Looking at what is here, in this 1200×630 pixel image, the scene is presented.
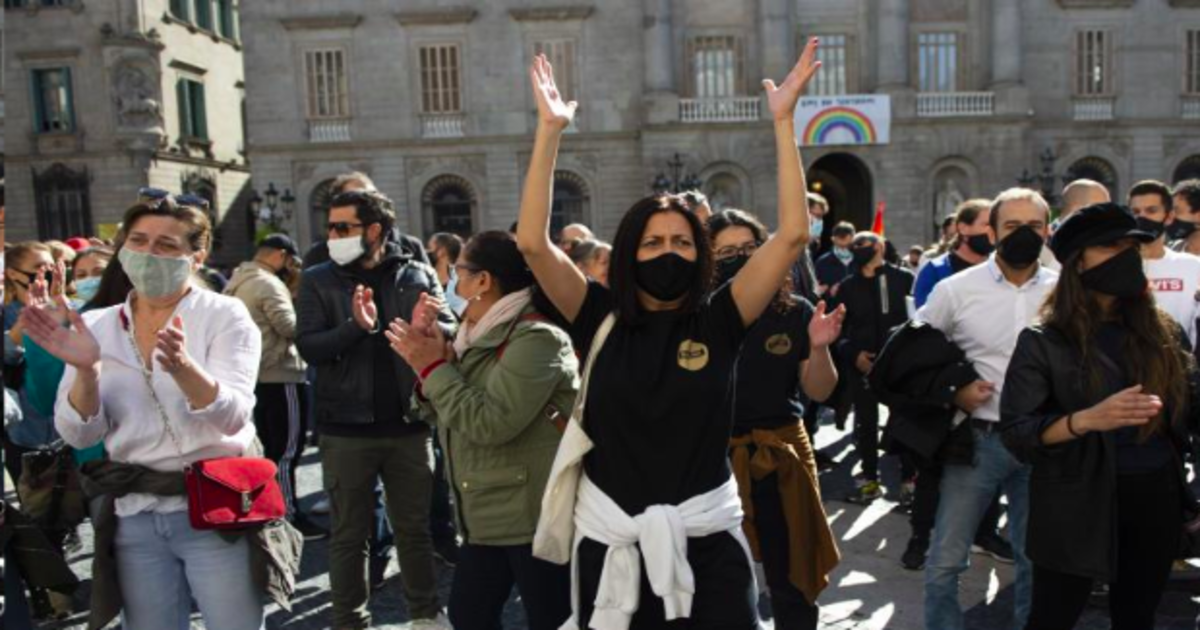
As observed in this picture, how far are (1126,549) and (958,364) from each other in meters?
0.95

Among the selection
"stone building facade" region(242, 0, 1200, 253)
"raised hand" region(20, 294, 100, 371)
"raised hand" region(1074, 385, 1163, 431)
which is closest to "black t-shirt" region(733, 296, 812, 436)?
"raised hand" region(1074, 385, 1163, 431)

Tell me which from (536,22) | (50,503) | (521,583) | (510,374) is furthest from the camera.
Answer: (536,22)

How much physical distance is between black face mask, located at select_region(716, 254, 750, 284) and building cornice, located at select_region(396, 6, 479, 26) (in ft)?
78.1

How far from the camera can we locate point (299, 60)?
26172mm

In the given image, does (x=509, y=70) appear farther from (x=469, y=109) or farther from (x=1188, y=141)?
→ (x=1188, y=141)

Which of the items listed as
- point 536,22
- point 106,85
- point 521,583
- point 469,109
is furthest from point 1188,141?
point 106,85

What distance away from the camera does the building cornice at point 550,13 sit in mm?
25766

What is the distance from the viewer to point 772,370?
3.84 metres

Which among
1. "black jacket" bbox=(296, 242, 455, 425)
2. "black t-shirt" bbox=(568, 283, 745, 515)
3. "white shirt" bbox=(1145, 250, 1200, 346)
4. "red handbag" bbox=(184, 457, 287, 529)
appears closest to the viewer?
"black t-shirt" bbox=(568, 283, 745, 515)

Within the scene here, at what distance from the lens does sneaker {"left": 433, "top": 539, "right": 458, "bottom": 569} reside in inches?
214

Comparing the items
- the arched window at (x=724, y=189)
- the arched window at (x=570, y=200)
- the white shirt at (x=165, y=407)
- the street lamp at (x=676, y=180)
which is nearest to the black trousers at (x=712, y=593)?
the white shirt at (x=165, y=407)

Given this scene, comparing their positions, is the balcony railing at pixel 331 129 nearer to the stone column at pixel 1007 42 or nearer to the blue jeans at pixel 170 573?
the stone column at pixel 1007 42

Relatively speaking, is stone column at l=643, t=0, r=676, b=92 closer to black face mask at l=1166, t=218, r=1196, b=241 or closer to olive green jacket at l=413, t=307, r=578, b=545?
black face mask at l=1166, t=218, r=1196, b=241

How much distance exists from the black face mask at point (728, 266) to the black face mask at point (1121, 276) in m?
1.44
